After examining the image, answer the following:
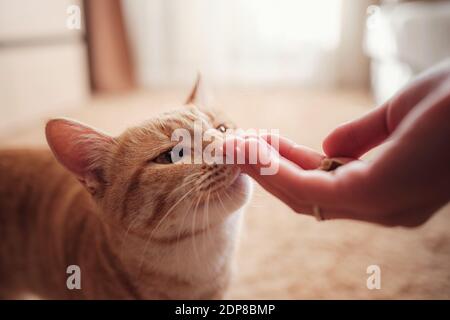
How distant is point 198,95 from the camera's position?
1.05 m

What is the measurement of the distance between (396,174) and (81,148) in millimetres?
595

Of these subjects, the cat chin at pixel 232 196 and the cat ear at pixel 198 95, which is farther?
the cat ear at pixel 198 95

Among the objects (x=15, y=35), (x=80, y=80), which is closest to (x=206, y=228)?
(x=15, y=35)

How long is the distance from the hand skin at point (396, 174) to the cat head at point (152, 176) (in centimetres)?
14

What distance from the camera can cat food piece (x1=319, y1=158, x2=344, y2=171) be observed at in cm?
64

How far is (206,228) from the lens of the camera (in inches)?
33.1

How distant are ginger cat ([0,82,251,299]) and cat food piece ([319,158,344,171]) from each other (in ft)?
0.57

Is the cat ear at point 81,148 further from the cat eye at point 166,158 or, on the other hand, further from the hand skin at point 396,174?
the hand skin at point 396,174

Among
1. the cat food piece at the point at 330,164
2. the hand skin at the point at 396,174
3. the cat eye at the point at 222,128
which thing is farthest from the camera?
the cat eye at the point at 222,128

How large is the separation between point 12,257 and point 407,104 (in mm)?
993

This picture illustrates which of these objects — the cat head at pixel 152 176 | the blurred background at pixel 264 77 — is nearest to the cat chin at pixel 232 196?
the cat head at pixel 152 176

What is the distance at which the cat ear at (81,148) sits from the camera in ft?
2.62

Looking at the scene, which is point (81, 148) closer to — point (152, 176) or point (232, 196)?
point (152, 176)

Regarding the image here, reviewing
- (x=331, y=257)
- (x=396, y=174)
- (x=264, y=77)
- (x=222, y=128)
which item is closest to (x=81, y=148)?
(x=222, y=128)
